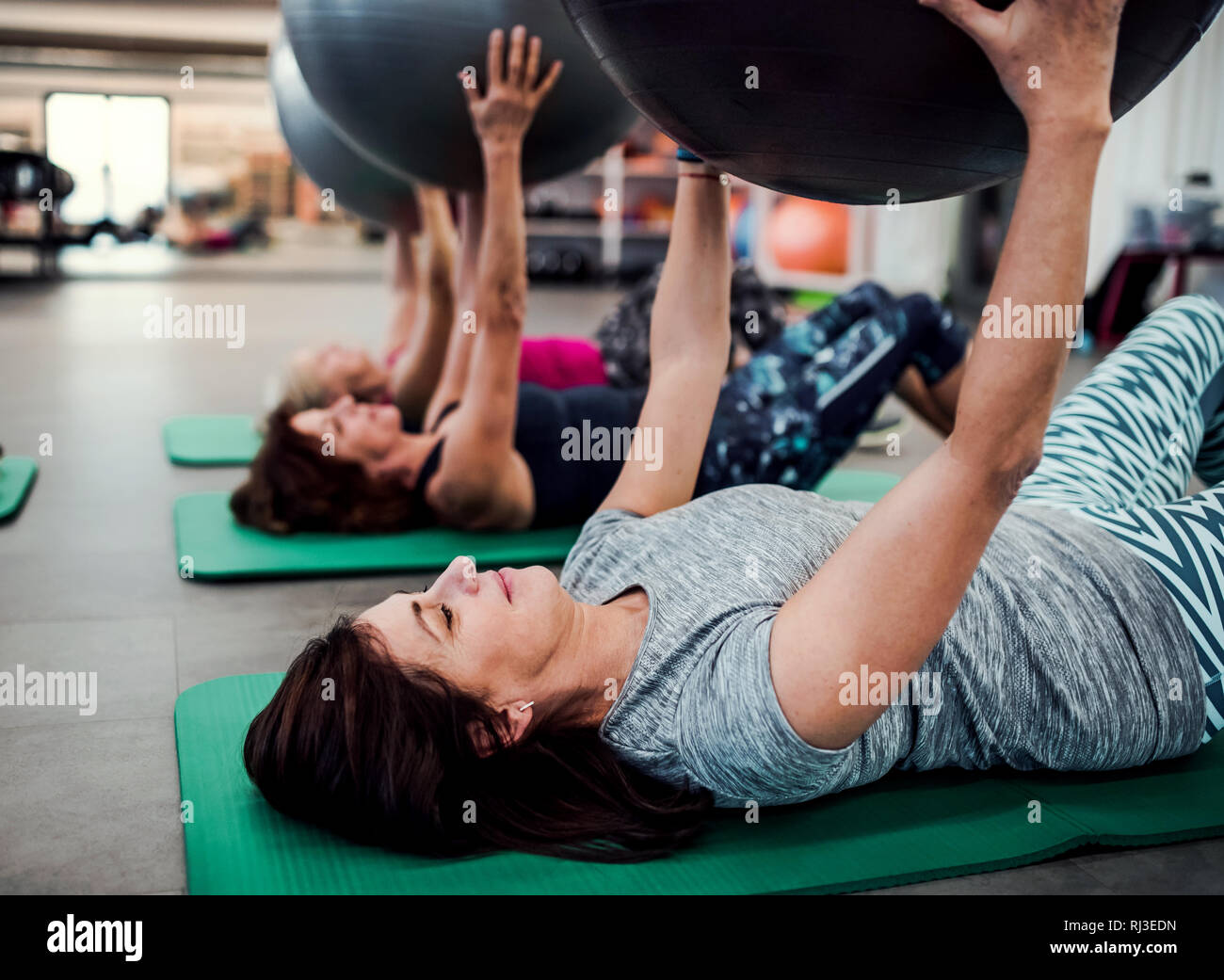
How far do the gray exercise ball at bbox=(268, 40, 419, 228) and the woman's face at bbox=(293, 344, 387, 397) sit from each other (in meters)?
0.48

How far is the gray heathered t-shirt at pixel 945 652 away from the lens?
4.21 feet

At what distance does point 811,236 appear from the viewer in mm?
8875

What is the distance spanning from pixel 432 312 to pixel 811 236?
613 cm

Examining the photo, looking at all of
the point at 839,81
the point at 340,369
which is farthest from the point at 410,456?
the point at 839,81

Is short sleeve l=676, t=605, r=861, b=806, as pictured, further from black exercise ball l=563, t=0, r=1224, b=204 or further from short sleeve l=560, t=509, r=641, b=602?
black exercise ball l=563, t=0, r=1224, b=204

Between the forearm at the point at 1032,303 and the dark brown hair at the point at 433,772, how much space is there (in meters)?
0.55

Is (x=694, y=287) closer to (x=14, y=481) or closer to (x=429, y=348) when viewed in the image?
(x=429, y=348)

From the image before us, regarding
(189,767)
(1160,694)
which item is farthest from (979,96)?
(189,767)

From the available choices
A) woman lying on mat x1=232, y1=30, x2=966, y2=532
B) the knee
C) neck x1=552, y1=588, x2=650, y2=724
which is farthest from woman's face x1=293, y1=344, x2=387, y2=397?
the knee

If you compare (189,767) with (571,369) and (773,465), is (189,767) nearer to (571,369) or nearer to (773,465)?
(773,465)

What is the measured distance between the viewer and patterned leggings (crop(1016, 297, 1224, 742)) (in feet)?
4.90

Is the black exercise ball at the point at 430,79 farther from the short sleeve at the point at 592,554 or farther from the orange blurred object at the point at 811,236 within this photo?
the orange blurred object at the point at 811,236

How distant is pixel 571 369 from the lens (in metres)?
Result: 3.17
